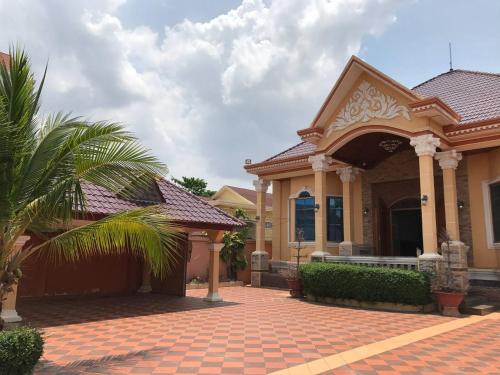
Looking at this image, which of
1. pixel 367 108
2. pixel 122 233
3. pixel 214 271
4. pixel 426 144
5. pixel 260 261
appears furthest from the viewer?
pixel 260 261

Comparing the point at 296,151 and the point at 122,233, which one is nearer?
the point at 122,233

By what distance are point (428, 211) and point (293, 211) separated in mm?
6710

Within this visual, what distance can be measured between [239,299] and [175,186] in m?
3.96

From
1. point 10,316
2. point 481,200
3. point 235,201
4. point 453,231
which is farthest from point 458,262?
point 235,201

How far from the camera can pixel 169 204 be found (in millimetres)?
11312

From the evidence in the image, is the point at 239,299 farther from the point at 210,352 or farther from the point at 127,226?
the point at 127,226

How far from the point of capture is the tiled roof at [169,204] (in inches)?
368

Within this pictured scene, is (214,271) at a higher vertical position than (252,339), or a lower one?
higher

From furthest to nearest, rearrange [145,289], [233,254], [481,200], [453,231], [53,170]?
[233,254]
[145,289]
[481,200]
[453,231]
[53,170]

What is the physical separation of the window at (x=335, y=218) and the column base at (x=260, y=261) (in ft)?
9.54

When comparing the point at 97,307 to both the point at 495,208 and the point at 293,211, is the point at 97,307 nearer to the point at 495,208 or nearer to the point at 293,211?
the point at 293,211

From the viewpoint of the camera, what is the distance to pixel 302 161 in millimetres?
16234

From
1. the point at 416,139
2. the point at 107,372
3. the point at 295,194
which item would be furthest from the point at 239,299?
the point at 107,372

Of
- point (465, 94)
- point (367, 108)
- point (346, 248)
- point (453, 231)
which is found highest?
point (465, 94)
